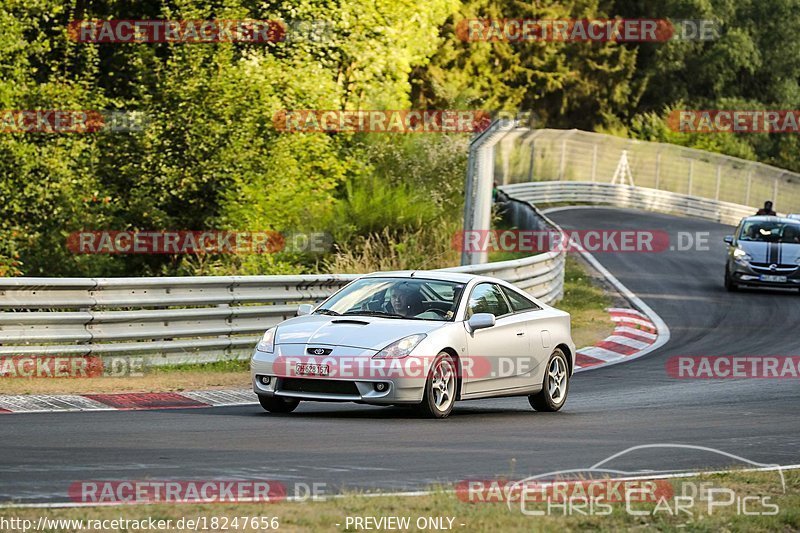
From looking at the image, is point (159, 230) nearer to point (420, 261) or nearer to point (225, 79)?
point (225, 79)

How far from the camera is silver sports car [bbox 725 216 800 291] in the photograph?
2858cm

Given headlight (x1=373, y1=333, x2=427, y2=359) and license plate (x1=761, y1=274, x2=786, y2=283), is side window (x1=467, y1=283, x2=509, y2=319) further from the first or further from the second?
license plate (x1=761, y1=274, x2=786, y2=283)

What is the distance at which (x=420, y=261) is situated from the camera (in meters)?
25.7

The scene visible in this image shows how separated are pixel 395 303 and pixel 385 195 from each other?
1511cm

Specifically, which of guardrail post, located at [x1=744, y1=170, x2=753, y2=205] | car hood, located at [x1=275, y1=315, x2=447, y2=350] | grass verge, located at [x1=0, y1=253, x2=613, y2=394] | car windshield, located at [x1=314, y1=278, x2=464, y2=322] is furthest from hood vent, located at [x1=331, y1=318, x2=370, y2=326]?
guardrail post, located at [x1=744, y1=170, x2=753, y2=205]

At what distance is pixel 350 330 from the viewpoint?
1197cm

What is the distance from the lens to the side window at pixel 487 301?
1291 cm

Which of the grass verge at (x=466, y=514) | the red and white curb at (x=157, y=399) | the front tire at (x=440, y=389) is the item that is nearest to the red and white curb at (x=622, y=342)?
the red and white curb at (x=157, y=399)
